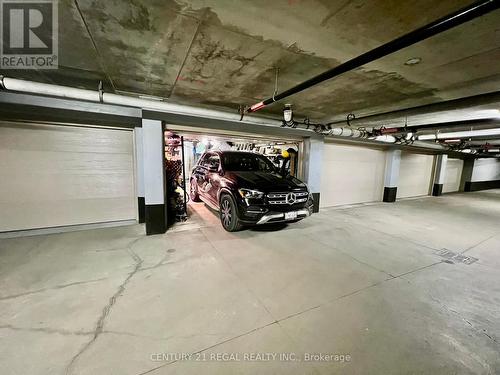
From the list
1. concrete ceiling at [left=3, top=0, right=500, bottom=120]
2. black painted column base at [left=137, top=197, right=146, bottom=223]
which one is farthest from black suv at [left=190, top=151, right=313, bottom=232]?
concrete ceiling at [left=3, top=0, right=500, bottom=120]

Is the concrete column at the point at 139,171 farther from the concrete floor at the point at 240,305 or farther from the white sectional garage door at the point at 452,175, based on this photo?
the white sectional garage door at the point at 452,175

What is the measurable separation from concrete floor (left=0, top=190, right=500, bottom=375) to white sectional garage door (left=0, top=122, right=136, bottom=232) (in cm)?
54

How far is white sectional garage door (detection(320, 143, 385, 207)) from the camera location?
21.8 feet

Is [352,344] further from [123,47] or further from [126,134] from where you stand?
[126,134]

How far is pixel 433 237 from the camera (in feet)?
14.0

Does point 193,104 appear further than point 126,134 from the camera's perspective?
No

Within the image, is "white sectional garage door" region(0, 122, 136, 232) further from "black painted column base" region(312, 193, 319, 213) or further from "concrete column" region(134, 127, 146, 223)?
"black painted column base" region(312, 193, 319, 213)

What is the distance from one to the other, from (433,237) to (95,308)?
6024 millimetres

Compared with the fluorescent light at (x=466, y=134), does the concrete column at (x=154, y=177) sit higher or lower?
lower

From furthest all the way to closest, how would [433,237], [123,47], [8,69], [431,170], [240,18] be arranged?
[431,170] → [433,237] → [8,69] → [123,47] → [240,18]

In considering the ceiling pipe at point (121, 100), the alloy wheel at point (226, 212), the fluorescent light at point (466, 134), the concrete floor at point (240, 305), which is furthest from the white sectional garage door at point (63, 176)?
the fluorescent light at point (466, 134)

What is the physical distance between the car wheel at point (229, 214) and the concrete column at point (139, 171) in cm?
188

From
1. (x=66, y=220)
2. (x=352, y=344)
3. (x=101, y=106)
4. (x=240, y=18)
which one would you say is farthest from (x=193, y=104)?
(x=352, y=344)

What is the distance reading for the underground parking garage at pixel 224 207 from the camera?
1.53m
